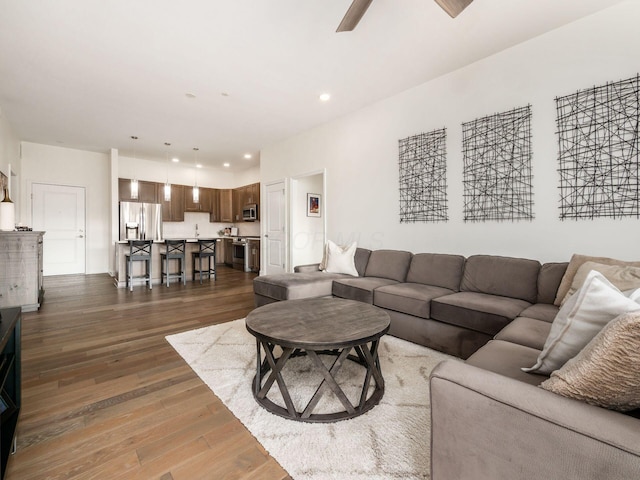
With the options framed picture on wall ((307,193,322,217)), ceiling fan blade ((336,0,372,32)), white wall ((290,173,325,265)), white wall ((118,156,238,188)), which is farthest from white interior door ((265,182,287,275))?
ceiling fan blade ((336,0,372,32))

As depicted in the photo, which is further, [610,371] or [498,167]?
[498,167]

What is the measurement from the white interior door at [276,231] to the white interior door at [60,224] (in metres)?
4.35

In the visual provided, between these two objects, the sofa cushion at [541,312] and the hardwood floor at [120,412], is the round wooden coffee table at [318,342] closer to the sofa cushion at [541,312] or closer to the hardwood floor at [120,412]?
the hardwood floor at [120,412]

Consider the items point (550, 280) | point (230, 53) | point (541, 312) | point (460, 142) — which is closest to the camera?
point (541, 312)

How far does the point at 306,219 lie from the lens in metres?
5.96

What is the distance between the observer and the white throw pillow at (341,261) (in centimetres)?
390

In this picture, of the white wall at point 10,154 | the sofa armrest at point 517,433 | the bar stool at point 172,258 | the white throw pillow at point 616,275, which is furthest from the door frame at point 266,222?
the sofa armrest at point 517,433

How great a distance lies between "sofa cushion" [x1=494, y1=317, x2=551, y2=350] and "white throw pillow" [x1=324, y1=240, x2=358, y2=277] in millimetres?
2107

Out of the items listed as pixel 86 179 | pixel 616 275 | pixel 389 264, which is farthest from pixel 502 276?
pixel 86 179

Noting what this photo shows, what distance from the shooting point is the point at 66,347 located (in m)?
2.69

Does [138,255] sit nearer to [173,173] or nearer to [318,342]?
[173,173]

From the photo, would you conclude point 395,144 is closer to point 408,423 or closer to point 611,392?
point 408,423

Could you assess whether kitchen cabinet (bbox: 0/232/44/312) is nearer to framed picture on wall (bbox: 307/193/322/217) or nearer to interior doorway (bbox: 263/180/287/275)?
interior doorway (bbox: 263/180/287/275)

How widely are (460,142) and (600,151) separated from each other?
1214 millimetres
